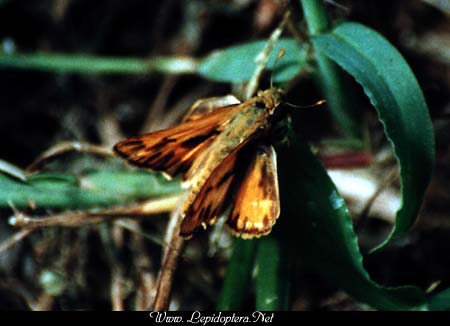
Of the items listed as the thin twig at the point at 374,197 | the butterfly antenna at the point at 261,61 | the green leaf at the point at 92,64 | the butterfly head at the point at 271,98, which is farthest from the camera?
the green leaf at the point at 92,64

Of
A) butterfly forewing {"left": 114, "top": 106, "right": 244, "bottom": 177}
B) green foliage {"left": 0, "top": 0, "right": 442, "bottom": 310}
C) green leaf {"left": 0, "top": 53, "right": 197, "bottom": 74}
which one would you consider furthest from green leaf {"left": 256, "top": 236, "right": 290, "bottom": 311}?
green leaf {"left": 0, "top": 53, "right": 197, "bottom": 74}

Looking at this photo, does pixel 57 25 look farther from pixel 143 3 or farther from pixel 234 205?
pixel 234 205

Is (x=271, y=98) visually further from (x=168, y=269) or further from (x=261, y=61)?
(x=168, y=269)

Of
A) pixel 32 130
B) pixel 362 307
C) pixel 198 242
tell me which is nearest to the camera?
pixel 362 307

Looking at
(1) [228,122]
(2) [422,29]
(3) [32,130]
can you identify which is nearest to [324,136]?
(2) [422,29]

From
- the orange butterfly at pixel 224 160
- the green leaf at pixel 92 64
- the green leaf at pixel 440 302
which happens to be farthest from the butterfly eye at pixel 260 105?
the green leaf at pixel 92 64

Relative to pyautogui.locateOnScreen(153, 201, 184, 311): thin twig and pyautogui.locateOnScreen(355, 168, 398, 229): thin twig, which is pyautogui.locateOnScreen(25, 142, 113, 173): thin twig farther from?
pyautogui.locateOnScreen(355, 168, 398, 229): thin twig

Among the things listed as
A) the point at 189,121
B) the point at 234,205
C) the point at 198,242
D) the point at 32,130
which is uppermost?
the point at 189,121

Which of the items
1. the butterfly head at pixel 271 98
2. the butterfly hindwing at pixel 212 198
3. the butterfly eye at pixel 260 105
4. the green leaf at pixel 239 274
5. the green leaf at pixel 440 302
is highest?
the butterfly head at pixel 271 98

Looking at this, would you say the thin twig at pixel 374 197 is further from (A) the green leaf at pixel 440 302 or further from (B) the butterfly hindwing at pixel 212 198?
(B) the butterfly hindwing at pixel 212 198
